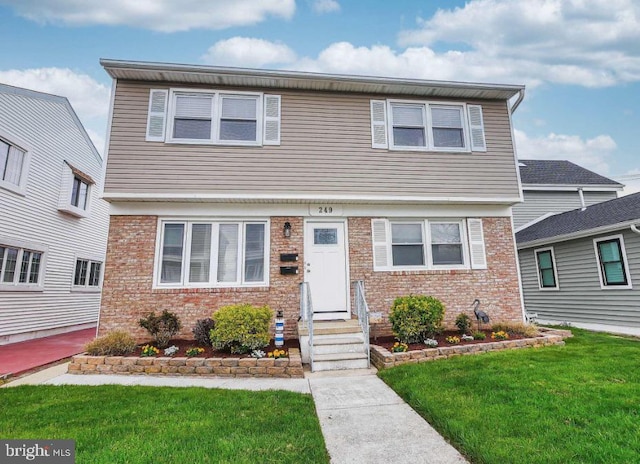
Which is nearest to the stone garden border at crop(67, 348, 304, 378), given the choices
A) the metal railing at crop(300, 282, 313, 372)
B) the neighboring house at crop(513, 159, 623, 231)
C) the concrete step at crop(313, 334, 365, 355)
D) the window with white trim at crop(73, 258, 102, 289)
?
the metal railing at crop(300, 282, 313, 372)

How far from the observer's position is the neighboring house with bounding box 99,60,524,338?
7320mm

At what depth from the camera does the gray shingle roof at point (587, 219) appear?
9.53 meters

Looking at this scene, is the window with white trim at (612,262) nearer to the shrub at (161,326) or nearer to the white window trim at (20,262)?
the shrub at (161,326)

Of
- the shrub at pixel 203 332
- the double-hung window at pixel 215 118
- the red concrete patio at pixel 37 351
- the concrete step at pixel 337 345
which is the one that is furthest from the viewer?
the double-hung window at pixel 215 118

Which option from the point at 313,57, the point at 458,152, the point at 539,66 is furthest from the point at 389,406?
the point at 539,66

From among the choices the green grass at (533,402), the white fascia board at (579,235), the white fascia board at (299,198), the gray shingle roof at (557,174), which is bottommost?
the green grass at (533,402)

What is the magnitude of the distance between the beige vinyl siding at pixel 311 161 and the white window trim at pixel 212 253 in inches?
29.0

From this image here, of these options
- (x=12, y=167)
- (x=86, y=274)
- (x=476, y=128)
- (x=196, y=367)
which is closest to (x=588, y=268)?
(x=476, y=128)

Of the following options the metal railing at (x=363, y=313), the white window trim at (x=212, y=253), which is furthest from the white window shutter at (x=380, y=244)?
the white window trim at (x=212, y=253)

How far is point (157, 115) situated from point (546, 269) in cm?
1312

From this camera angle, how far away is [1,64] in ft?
35.3

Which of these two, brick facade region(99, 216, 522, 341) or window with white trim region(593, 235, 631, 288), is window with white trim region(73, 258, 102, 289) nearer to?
brick facade region(99, 216, 522, 341)

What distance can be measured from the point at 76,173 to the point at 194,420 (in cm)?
1235

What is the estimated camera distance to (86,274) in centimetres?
1296
